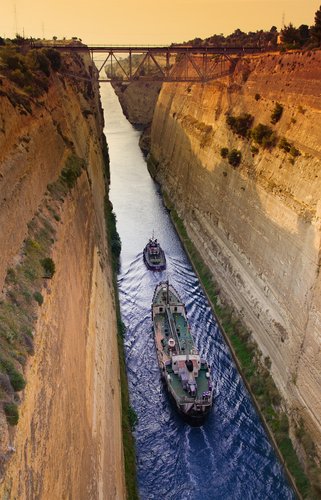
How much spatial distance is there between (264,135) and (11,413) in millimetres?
22785

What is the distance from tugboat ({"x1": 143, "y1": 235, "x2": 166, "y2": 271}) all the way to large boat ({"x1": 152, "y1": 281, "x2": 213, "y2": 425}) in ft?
21.7

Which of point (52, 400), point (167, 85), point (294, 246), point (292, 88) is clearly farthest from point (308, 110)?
point (167, 85)

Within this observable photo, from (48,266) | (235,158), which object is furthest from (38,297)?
(235,158)

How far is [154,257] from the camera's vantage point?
1332 inches

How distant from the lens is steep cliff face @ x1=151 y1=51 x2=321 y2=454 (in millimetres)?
18922

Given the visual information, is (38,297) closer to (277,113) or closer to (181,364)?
(181,364)

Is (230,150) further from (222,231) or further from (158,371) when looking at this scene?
(158,371)

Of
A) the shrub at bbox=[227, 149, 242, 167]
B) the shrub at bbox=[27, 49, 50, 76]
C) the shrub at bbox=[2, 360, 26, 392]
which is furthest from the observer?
the shrub at bbox=[227, 149, 242, 167]

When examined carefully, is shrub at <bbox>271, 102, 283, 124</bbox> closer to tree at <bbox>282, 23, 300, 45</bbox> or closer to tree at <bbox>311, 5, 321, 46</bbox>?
tree at <bbox>311, 5, 321, 46</bbox>

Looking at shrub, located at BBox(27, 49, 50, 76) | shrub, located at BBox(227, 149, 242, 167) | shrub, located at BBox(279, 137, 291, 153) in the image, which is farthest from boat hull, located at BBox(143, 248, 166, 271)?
shrub, located at BBox(27, 49, 50, 76)

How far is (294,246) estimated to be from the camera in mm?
20750

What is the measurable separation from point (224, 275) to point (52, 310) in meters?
17.3

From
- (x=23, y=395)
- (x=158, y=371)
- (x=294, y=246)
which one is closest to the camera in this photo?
(x=23, y=395)

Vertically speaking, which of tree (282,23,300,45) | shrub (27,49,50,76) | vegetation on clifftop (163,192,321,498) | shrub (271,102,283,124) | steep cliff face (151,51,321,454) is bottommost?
vegetation on clifftop (163,192,321,498)
